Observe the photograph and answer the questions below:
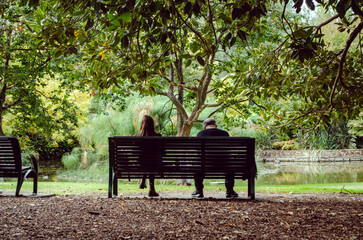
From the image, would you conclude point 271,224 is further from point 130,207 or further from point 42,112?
point 42,112

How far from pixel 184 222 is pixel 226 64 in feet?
22.7

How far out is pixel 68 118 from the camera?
34.3ft

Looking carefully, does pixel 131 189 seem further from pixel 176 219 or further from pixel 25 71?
pixel 176 219

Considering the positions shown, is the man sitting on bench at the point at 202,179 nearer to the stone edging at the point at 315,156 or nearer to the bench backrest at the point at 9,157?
the bench backrest at the point at 9,157

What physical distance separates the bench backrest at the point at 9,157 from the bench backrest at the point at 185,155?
136 centimetres

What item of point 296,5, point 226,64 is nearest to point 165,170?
point 296,5

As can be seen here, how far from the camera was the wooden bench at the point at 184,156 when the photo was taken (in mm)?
5152

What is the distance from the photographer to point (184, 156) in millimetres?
5203

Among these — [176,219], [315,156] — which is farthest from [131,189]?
[315,156]

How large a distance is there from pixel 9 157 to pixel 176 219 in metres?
2.98

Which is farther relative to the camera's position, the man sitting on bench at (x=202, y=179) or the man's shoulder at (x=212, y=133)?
the man's shoulder at (x=212, y=133)

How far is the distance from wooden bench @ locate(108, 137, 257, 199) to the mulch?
17.7 inches

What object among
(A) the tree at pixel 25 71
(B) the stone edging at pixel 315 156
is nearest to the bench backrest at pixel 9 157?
(A) the tree at pixel 25 71

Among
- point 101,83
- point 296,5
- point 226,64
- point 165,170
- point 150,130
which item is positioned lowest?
point 165,170
